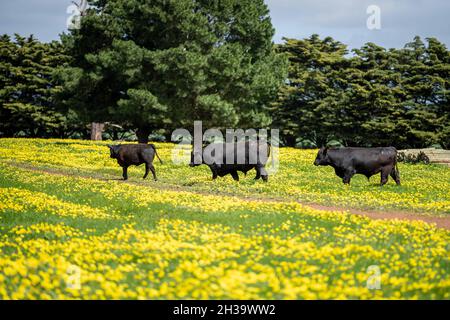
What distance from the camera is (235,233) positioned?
1083cm

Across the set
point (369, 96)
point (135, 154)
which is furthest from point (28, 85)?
point (135, 154)

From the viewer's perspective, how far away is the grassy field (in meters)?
7.29

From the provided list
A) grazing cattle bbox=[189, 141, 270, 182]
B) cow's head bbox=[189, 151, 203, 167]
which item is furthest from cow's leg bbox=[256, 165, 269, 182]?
cow's head bbox=[189, 151, 203, 167]

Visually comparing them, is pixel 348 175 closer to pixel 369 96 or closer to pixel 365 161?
pixel 365 161

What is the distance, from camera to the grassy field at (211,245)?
7293 mm

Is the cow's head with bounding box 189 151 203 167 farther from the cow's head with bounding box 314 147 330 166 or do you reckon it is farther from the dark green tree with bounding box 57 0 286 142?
the dark green tree with bounding box 57 0 286 142

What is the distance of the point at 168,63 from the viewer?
124ft

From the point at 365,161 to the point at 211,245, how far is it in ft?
44.8

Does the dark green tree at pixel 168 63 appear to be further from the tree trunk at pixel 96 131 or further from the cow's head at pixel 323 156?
the cow's head at pixel 323 156

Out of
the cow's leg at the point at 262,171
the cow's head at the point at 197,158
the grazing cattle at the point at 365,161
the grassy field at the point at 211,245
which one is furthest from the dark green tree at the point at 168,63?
the grassy field at the point at 211,245

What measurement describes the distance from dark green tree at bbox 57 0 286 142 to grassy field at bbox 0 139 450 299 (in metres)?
19.7

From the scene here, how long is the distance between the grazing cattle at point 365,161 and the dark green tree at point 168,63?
17585 mm

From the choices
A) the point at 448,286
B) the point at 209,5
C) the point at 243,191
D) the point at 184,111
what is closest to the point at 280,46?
the point at 209,5

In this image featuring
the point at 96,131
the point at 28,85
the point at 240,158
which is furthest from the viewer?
the point at 28,85
